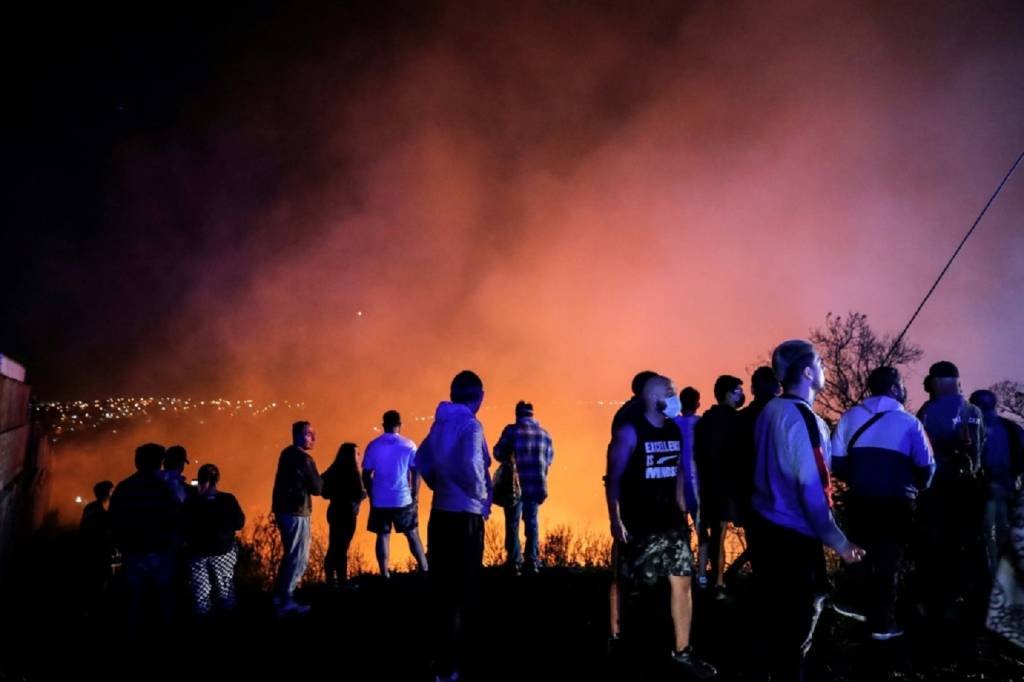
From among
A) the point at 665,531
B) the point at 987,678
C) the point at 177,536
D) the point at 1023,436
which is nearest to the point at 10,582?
the point at 177,536

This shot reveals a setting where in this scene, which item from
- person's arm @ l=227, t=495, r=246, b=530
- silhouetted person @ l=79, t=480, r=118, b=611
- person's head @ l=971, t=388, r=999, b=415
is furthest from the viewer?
silhouetted person @ l=79, t=480, r=118, b=611

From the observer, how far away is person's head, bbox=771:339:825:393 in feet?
12.0

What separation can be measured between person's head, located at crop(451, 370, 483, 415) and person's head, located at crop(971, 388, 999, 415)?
196 inches

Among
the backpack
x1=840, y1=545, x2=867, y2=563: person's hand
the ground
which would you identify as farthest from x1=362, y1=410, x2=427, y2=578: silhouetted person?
x1=840, y1=545, x2=867, y2=563: person's hand

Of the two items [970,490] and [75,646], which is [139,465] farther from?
[970,490]

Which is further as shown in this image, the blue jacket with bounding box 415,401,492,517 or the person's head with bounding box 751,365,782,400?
the person's head with bounding box 751,365,782,400

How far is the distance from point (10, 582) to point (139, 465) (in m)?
6.31

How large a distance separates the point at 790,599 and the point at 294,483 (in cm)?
510

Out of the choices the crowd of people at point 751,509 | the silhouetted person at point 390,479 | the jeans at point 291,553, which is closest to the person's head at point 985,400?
the crowd of people at point 751,509

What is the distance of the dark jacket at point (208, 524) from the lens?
6.70m

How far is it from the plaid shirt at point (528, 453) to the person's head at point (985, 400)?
4.65m

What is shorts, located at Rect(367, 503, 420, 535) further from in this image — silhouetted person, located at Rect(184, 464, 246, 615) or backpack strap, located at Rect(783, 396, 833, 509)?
backpack strap, located at Rect(783, 396, 833, 509)

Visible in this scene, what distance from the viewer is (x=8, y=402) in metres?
9.42

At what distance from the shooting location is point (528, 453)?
8.16 m
